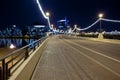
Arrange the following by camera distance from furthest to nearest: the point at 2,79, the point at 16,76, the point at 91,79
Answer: the point at 91,79, the point at 16,76, the point at 2,79

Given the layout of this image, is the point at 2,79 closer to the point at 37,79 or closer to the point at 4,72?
the point at 4,72

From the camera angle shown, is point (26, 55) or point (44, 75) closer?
point (44, 75)

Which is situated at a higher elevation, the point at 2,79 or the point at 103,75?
the point at 2,79

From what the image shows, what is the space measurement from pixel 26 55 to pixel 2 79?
6.76m

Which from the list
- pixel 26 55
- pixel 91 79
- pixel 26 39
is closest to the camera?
pixel 91 79

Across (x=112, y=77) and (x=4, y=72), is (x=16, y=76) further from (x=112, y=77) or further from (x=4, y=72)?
(x=112, y=77)

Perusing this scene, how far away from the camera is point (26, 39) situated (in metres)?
194

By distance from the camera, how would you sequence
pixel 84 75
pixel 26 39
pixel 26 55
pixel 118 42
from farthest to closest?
pixel 26 39 < pixel 118 42 < pixel 26 55 < pixel 84 75

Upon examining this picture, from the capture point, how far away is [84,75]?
11.9m

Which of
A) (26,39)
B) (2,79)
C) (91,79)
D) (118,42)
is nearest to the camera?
(2,79)

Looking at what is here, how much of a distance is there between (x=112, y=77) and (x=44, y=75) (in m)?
2.96

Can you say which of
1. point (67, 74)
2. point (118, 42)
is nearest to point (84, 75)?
point (67, 74)

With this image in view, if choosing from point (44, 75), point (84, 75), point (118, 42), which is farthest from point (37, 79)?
point (118, 42)

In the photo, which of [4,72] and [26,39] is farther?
[26,39]
